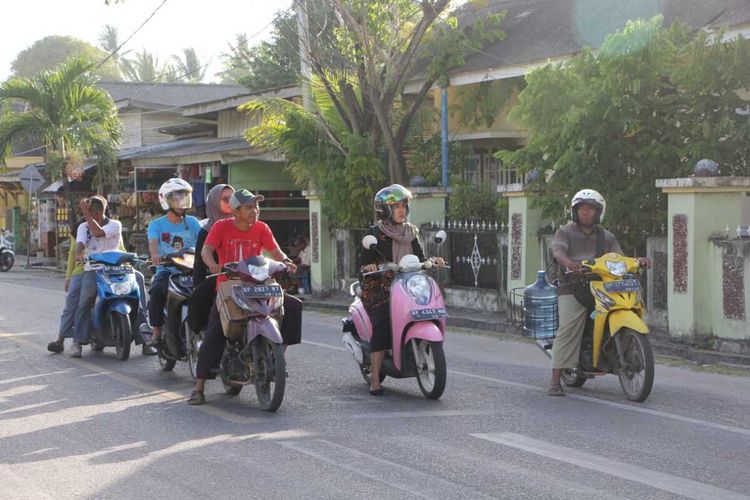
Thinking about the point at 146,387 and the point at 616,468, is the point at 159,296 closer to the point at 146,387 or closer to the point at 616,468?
the point at 146,387

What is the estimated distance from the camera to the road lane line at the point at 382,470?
6.06m

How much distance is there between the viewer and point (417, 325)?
8.91 meters

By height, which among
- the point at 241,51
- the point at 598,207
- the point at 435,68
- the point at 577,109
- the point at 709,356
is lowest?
the point at 709,356

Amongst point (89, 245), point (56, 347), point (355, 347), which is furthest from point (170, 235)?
point (56, 347)

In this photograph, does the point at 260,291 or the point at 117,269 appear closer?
the point at 260,291

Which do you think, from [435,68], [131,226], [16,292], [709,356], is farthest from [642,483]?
[131,226]

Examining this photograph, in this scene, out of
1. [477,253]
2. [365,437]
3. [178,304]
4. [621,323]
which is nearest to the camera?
[365,437]

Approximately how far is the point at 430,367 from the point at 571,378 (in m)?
1.66

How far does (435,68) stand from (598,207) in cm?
1152

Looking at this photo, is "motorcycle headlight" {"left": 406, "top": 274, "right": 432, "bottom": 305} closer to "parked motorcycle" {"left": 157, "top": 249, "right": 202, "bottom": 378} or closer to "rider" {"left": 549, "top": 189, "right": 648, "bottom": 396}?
"rider" {"left": 549, "top": 189, "right": 648, "bottom": 396}

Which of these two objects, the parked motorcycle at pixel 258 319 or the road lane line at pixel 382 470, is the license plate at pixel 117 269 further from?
the road lane line at pixel 382 470

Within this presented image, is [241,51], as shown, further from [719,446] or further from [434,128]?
[719,446]

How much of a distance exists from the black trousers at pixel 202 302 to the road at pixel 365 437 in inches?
25.6

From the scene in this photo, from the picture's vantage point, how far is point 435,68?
66.8 ft
